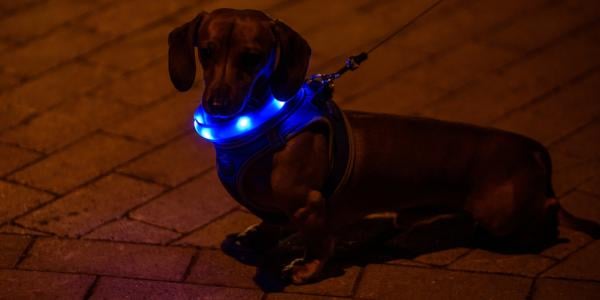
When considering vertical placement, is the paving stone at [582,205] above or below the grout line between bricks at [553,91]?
below

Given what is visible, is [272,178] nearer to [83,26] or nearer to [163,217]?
[163,217]

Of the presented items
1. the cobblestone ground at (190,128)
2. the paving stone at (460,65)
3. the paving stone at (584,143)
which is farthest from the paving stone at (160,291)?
the paving stone at (460,65)

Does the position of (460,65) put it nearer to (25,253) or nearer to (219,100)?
(219,100)

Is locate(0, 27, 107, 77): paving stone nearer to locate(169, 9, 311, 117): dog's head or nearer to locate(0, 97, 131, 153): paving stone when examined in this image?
locate(0, 97, 131, 153): paving stone

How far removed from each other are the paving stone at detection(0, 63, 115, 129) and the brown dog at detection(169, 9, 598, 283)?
5.67 feet

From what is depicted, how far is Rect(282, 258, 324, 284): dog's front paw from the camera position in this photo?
4.07m

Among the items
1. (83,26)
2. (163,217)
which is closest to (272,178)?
(163,217)

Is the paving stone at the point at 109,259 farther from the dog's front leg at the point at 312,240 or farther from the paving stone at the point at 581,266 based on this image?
the paving stone at the point at 581,266

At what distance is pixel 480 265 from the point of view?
4.21 m

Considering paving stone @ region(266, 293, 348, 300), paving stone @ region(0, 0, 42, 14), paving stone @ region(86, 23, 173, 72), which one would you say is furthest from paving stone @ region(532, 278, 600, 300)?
paving stone @ region(0, 0, 42, 14)

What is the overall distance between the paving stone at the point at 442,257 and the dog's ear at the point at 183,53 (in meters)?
1.25

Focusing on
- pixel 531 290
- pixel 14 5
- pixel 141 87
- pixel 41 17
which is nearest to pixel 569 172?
pixel 531 290

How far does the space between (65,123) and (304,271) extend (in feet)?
6.22

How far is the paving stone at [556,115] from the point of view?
5.20m
